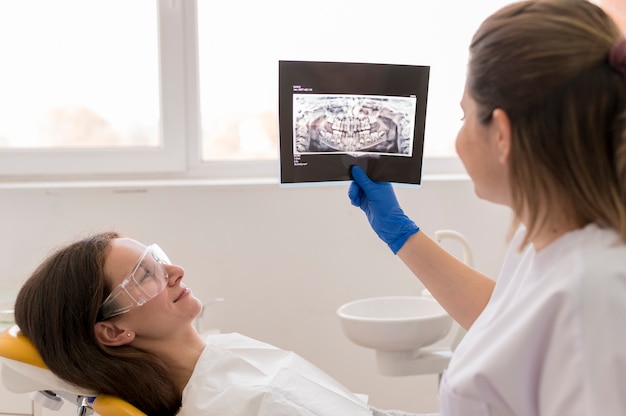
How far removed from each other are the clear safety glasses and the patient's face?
1cm

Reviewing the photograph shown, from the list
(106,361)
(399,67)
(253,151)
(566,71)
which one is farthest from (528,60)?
(253,151)

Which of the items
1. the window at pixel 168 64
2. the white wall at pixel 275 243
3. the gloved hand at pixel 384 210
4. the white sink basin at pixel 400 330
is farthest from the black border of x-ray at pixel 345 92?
the window at pixel 168 64

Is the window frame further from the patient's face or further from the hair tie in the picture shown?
the hair tie

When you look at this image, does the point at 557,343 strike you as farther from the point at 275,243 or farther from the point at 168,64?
the point at 168,64

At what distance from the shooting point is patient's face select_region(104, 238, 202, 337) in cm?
169

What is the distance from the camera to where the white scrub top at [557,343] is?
964mm

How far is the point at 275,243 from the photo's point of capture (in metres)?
2.83

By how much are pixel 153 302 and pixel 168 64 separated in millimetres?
1455

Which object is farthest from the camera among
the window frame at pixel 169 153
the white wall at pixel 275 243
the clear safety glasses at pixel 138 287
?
the window frame at pixel 169 153

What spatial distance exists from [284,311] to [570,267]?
1919 millimetres

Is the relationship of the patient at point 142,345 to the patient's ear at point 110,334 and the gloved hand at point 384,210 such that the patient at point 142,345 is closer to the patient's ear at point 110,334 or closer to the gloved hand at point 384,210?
the patient's ear at point 110,334

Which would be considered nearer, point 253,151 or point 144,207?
point 144,207

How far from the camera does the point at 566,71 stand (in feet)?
3.36

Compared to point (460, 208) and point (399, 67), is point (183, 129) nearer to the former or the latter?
point (460, 208)
